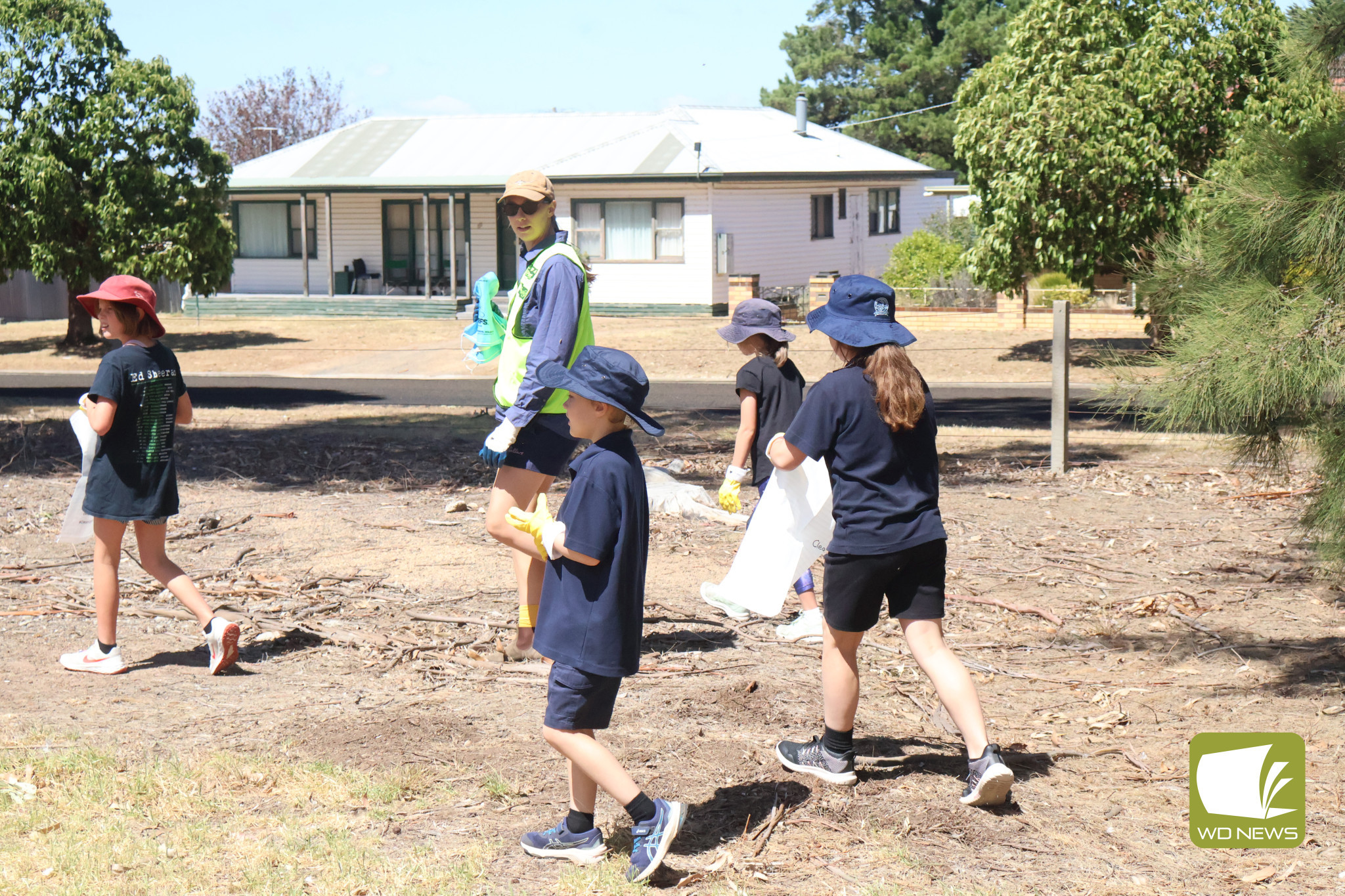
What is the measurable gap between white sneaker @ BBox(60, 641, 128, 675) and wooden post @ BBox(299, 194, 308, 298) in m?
26.8

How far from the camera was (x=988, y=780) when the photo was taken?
13.2 feet

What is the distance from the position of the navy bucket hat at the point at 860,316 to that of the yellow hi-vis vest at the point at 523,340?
4.07 feet

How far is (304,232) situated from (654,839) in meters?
29.6

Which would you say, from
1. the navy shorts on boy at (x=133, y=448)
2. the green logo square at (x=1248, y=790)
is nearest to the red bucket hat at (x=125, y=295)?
the navy shorts on boy at (x=133, y=448)

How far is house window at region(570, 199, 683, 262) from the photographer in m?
30.0

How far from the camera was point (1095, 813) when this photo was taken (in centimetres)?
419

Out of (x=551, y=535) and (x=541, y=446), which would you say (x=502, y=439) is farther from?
(x=551, y=535)

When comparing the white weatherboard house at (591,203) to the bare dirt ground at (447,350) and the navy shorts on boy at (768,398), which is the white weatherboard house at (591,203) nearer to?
the bare dirt ground at (447,350)

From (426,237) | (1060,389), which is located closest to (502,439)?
(1060,389)

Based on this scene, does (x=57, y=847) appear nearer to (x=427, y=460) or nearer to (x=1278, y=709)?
(x=1278, y=709)

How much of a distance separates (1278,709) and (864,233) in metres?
31.6

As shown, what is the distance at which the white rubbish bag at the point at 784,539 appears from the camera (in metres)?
4.70

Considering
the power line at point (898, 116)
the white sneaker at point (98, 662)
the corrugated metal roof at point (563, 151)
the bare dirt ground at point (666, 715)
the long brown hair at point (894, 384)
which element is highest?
the power line at point (898, 116)

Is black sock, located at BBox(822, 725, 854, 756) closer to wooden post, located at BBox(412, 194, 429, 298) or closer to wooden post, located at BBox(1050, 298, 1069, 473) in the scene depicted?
wooden post, located at BBox(1050, 298, 1069, 473)
